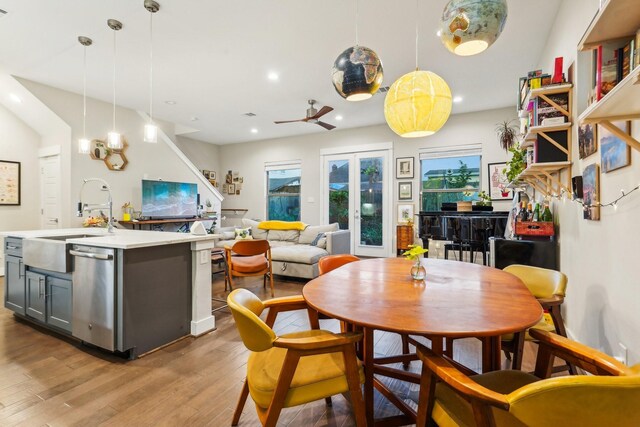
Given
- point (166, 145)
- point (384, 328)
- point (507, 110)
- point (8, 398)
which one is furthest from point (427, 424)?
point (166, 145)

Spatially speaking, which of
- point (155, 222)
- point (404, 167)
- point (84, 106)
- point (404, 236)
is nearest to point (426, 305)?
point (404, 236)

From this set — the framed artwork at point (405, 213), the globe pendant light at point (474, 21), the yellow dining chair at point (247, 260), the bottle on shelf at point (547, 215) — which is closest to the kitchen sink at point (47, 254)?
the yellow dining chair at point (247, 260)

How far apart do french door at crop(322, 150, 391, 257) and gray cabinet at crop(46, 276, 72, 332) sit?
17.9 feet

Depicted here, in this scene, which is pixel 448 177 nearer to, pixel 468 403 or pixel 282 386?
pixel 468 403

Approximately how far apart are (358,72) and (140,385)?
2426mm

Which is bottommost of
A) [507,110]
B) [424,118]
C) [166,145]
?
[424,118]

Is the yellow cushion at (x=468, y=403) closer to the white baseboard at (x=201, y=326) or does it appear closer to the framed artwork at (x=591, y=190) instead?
the framed artwork at (x=591, y=190)

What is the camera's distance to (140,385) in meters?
1.98

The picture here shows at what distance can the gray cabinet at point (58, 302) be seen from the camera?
2.53 m

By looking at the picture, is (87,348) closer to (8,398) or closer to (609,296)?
(8,398)

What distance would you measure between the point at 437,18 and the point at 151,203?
223 inches

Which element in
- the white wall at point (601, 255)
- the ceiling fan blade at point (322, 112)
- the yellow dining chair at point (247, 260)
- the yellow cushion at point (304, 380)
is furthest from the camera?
the ceiling fan blade at point (322, 112)

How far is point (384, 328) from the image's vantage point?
1077 mm

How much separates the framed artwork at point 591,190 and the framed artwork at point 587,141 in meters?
0.12
